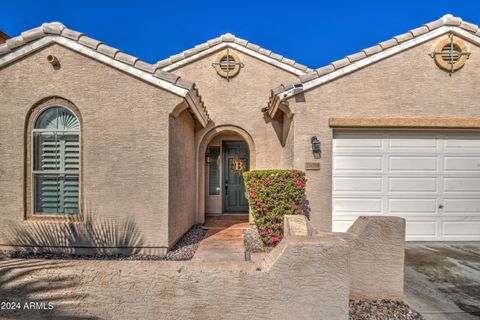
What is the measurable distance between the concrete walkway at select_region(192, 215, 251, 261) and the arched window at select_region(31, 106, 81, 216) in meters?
3.10

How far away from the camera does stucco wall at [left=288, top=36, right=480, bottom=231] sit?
641 centimetres

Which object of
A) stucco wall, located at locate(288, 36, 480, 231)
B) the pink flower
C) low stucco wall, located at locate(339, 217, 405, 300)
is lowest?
the pink flower

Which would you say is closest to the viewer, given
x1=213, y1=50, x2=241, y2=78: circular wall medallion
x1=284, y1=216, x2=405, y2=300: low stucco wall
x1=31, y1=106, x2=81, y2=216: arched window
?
x1=284, y1=216, x2=405, y2=300: low stucco wall

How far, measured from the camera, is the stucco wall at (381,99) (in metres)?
6.41

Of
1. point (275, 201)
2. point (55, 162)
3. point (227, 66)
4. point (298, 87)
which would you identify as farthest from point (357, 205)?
point (55, 162)

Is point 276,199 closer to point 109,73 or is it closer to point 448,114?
point 109,73

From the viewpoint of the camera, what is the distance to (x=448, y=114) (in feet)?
21.1

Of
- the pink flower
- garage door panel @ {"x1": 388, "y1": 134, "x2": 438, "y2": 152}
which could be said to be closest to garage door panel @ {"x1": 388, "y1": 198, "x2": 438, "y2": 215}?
garage door panel @ {"x1": 388, "y1": 134, "x2": 438, "y2": 152}

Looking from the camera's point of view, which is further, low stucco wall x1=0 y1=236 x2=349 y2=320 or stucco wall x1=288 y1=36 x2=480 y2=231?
stucco wall x1=288 y1=36 x2=480 y2=231

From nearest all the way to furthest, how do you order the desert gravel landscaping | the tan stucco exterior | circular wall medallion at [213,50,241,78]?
the desert gravel landscaping, the tan stucco exterior, circular wall medallion at [213,50,241,78]

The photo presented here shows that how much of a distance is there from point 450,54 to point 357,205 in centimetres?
464

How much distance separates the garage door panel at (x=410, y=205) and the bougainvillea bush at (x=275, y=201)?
2706 millimetres

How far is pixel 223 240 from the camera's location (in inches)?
258

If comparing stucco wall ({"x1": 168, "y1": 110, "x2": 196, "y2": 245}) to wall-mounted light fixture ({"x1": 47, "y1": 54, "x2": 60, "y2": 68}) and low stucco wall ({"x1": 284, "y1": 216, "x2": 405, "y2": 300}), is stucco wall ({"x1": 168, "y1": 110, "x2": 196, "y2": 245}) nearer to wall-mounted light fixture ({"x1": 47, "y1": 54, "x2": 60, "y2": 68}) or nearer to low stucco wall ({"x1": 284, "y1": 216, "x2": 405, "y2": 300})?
wall-mounted light fixture ({"x1": 47, "y1": 54, "x2": 60, "y2": 68})
